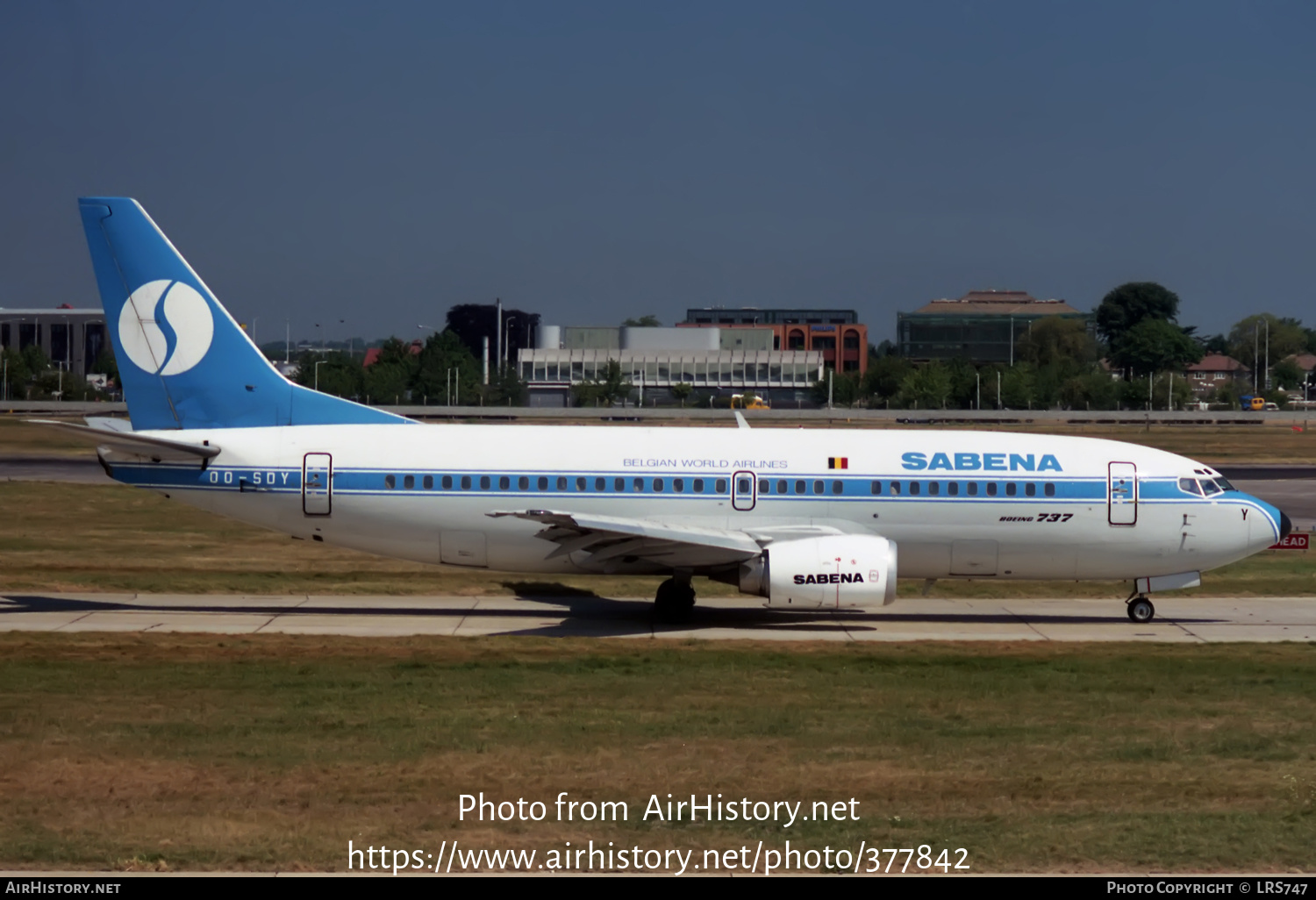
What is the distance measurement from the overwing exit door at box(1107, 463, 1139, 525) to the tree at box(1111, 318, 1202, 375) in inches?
6759

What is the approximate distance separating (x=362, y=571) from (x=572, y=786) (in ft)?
62.4

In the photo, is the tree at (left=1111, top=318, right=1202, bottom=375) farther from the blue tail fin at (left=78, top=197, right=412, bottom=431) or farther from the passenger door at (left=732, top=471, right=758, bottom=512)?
the blue tail fin at (left=78, top=197, right=412, bottom=431)

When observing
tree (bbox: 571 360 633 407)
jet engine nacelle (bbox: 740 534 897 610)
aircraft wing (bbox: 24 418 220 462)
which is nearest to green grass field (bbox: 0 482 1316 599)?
jet engine nacelle (bbox: 740 534 897 610)

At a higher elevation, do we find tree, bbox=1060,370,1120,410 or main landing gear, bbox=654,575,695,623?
tree, bbox=1060,370,1120,410

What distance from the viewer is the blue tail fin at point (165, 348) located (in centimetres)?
2606

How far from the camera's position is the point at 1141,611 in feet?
86.9

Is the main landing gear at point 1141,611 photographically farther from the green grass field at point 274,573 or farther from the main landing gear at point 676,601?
the main landing gear at point 676,601

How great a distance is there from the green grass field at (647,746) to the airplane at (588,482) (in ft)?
9.22

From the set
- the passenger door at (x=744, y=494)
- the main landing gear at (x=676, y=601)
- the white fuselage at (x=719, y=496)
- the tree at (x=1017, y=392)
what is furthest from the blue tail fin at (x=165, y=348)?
the tree at (x=1017, y=392)

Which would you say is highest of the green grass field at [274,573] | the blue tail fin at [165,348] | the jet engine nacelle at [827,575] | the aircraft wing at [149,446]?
the blue tail fin at [165,348]

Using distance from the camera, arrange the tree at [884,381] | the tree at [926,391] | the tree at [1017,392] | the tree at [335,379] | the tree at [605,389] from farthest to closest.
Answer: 1. the tree at [884,381]
2. the tree at [1017,392]
3. the tree at [926,391]
4. the tree at [605,389]
5. the tree at [335,379]

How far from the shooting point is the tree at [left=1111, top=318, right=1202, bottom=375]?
18738 cm

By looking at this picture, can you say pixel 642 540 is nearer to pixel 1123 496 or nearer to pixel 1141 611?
pixel 1123 496
